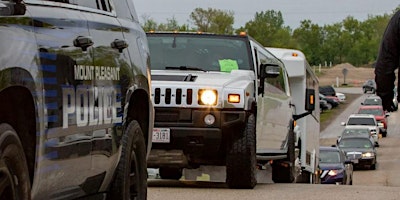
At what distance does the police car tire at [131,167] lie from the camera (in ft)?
24.0

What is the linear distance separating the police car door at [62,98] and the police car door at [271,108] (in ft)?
26.3

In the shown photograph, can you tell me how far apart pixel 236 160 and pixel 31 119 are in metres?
8.00

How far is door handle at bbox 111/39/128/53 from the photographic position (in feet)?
23.5

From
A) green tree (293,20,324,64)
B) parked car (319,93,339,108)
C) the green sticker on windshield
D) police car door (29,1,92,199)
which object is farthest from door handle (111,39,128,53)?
green tree (293,20,324,64)

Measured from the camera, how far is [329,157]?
98.4 feet

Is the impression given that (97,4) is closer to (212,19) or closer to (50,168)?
(50,168)

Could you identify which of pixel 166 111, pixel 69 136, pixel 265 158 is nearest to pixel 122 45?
pixel 69 136

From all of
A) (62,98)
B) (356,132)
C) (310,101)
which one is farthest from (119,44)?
(356,132)

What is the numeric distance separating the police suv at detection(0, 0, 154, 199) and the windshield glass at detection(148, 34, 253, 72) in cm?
609

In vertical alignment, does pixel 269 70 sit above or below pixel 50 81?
below

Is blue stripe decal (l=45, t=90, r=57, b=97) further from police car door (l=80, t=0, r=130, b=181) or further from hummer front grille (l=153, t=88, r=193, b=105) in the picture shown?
hummer front grille (l=153, t=88, r=193, b=105)

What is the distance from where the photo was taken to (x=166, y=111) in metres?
13.0

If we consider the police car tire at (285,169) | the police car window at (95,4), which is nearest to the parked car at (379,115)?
the police car tire at (285,169)

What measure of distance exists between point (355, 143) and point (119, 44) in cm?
3706
